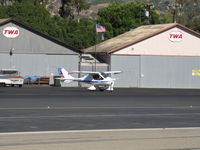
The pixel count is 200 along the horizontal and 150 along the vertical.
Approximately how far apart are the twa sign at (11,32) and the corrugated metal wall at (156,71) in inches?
473

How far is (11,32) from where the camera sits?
67.9 meters

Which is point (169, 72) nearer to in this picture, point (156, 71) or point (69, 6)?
point (156, 71)

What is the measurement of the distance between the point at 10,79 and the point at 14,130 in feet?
137

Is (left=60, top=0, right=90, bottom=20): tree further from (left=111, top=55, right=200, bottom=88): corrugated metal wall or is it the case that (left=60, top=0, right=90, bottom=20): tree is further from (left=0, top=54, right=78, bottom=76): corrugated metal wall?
(left=0, top=54, right=78, bottom=76): corrugated metal wall

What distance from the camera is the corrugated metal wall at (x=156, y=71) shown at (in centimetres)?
7194

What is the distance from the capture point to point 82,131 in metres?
19.3

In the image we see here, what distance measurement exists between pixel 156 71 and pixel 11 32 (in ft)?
60.0

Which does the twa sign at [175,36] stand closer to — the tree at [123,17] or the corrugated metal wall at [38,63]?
the corrugated metal wall at [38,63]

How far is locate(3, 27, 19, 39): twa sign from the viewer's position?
67562 mm

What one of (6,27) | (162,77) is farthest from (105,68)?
(6,27)

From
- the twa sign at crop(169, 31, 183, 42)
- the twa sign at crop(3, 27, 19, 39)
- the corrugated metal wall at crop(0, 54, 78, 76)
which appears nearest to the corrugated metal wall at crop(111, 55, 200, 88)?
the twa sign at crop(169, 31, 183, 42)

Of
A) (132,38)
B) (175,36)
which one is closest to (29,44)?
(132,38)

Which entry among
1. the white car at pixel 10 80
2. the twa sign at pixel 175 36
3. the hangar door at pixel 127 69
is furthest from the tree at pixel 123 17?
the white car at pixel 10 80

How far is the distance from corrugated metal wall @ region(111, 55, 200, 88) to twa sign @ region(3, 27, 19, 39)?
1201cm
